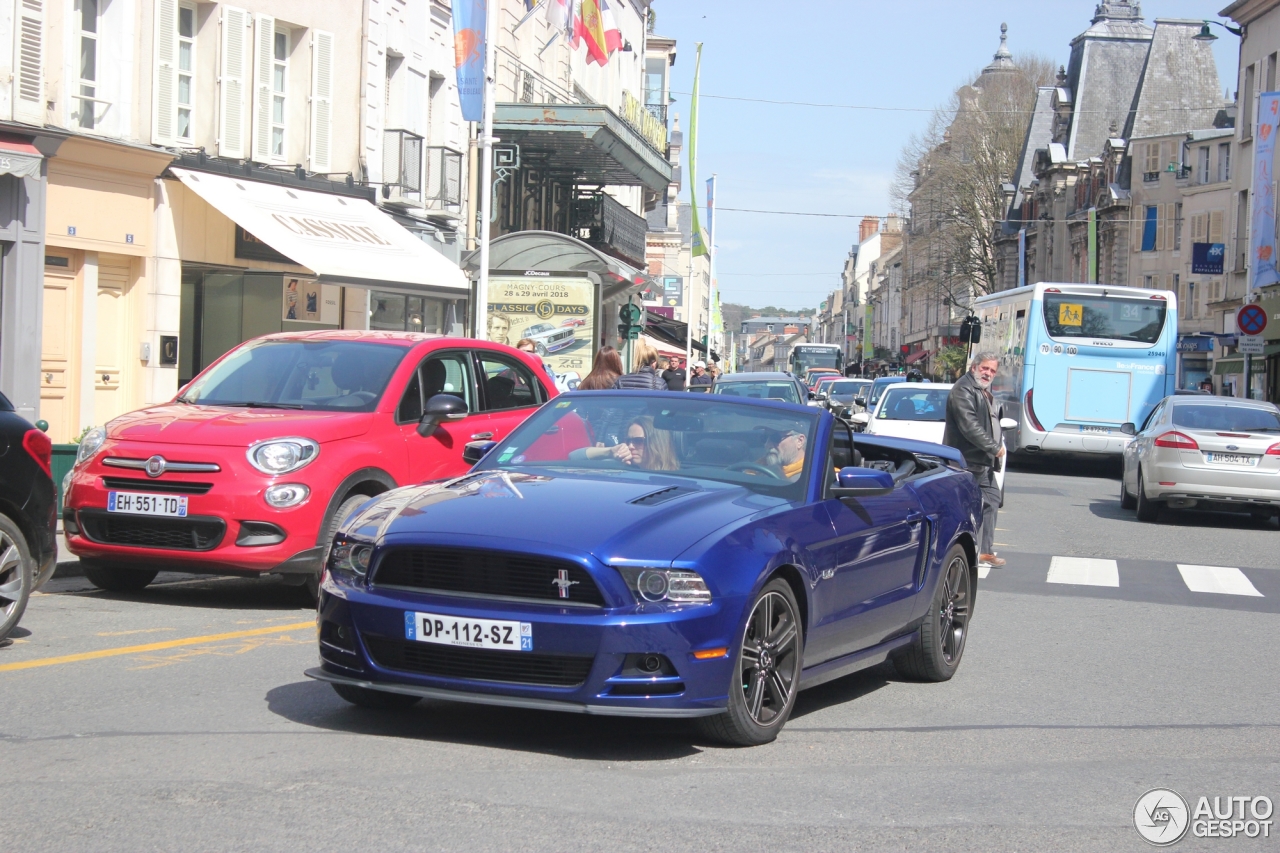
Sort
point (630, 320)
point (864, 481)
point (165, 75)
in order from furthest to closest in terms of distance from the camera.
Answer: point (630, 320), point (165, 75), point (864, 481)

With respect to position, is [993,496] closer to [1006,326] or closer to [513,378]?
[513,378]

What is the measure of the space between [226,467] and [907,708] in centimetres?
422

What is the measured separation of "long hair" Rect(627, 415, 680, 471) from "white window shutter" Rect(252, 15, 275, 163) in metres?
16.6

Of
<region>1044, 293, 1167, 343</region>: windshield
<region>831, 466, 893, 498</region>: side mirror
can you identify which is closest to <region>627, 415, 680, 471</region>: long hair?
<region>831, 466, 893, 498</region>: side mirror

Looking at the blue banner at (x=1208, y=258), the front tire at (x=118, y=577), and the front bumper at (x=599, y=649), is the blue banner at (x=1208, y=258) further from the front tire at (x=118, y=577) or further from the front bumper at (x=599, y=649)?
the front bumper at (x=599, y=649)

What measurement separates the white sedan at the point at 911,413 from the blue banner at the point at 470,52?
25.6ft

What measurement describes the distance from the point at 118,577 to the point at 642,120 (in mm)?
36437

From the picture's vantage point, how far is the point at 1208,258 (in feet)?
172

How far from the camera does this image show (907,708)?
7.16 m

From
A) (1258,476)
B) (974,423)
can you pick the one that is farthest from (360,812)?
(1258,476)

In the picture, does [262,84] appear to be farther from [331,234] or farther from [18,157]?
[18,157]

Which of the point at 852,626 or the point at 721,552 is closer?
the point at 721,552

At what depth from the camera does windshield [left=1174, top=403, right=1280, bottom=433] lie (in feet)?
62.6


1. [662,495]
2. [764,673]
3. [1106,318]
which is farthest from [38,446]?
[1106,318]
